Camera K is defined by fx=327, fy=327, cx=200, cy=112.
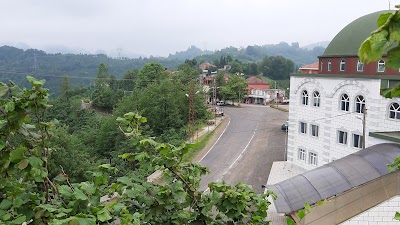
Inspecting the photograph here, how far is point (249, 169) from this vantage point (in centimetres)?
2430

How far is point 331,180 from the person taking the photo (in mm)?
14734

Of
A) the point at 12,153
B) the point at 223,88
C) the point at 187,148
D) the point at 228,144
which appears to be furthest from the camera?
the point at 223,88

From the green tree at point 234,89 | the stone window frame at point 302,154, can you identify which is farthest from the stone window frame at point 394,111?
the green tree at point 234,89

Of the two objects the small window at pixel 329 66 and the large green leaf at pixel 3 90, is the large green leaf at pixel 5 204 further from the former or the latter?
the small window at pixel 329 66

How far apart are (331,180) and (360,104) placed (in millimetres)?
5875

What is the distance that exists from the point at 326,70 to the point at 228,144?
38.8 ft

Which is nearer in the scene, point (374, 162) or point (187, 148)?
point (187, 148)

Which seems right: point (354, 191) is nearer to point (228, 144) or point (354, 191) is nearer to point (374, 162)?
point (374, 162)

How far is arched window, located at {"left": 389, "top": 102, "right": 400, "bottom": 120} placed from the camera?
16703mm

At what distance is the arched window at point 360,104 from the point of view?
1816 centimetres

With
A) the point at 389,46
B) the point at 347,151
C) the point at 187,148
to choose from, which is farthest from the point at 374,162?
the point at 389,46

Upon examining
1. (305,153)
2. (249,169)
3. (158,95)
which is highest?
(158,95)

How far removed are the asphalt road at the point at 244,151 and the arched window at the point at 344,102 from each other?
6830 millimetres

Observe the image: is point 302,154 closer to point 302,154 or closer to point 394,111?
point 302,154
